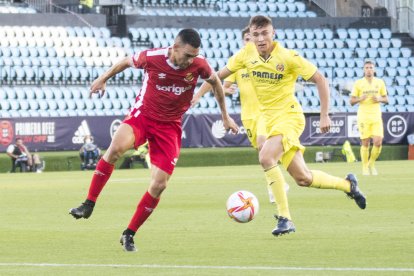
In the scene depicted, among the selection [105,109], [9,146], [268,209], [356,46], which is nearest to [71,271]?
[268,209]

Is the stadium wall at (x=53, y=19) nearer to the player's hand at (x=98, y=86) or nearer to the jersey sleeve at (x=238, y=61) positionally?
the jersey sleeve at (x=238, y=61)

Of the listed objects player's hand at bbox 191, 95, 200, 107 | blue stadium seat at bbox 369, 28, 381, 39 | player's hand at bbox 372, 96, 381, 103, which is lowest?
player's hand at bbox 372, 96, 381, 103

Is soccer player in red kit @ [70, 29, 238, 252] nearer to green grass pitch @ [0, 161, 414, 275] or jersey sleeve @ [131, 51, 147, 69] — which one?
jersey sleeve @ [131, 51, 147, 69]

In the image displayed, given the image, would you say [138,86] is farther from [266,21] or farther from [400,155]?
[266,21]

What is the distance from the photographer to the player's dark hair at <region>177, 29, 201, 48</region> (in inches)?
385

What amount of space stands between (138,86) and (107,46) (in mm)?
1878

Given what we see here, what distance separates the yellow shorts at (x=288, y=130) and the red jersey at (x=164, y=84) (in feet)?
5.10

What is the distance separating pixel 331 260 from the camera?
8984 millimetres

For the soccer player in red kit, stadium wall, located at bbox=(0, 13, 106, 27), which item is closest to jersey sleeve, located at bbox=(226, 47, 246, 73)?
the soccer player in red kit

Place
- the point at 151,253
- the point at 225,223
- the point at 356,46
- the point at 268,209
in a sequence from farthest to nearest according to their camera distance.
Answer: the point at 356,46 → the point at 268,209 → the point at 225,223 → the point at 151,253

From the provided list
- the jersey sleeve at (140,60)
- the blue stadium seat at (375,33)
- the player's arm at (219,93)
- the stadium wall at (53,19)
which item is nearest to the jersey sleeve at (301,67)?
the player's arm at (219,93)

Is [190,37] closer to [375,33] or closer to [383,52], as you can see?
Result: [383,52]

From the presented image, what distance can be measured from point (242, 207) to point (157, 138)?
163cm

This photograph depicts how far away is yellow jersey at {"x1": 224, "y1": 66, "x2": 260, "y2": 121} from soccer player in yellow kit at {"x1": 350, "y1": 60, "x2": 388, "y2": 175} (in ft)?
29.1
